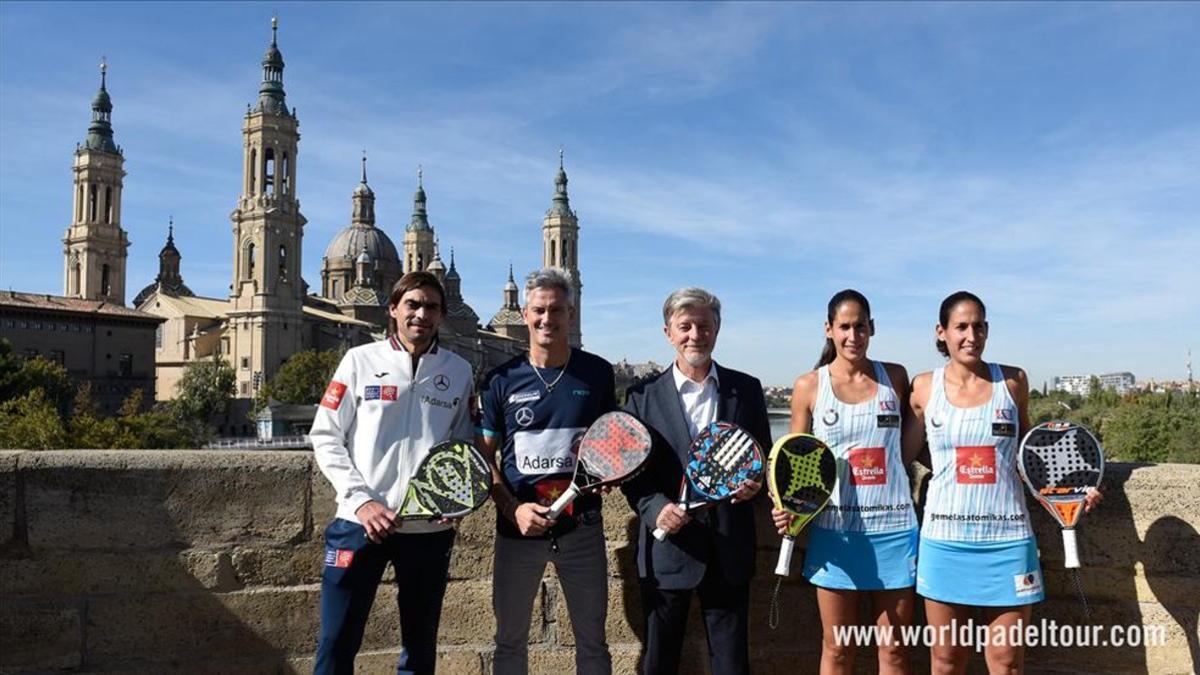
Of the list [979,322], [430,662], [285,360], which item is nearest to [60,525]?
[430,662]

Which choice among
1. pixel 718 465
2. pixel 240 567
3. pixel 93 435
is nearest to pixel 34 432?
pixel 93 435

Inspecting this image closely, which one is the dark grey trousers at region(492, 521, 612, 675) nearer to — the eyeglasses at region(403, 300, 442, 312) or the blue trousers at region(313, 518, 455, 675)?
the blue trousers at region(313, 518, 455, 675)

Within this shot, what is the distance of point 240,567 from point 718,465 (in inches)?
90.2

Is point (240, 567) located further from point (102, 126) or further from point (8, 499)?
point (102, 126)

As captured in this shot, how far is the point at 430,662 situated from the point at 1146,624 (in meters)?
3.17

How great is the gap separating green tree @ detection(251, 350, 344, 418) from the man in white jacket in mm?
65550

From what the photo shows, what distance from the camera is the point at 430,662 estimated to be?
3.58 metres

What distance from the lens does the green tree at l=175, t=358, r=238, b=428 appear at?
2368 inches

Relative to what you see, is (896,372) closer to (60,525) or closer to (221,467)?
(221,467)

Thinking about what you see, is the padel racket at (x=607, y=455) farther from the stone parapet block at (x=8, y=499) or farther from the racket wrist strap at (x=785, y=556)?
the stone parapet block at (x=8, y=499)

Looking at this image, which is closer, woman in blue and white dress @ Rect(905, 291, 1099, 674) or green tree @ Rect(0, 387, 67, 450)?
woman in blue and white dress @ Rect(905, 291, 1099, 674)

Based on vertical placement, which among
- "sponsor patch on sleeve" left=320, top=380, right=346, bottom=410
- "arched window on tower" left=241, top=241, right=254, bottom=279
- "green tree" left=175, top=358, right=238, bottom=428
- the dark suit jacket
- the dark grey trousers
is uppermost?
"arched window on tower" left=241, top=241, right=254, bottom=279

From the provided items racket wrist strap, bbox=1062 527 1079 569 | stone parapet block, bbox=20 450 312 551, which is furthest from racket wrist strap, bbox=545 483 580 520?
racket wrist strap, bbox=1062 527 1079 569

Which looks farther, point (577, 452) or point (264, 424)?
point (264, 424)
